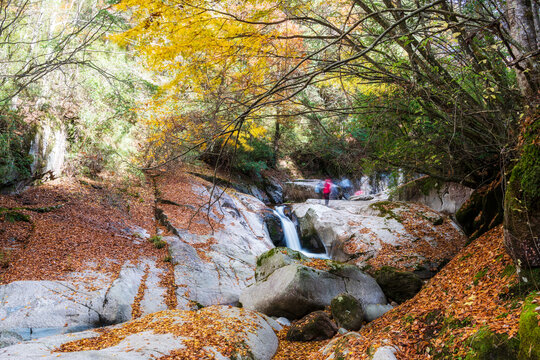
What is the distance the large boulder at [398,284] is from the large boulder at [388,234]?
1.04m

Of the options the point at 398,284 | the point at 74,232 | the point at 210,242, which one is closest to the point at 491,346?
the point at 398,284

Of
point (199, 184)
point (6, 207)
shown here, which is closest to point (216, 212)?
point (199, 184)

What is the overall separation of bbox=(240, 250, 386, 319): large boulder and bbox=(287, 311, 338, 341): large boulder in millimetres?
903

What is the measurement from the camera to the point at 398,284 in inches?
290

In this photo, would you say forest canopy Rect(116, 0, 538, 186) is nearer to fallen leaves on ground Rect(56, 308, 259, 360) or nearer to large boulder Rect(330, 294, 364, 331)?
fallen leaves on ground Rect(56, 308, 259, 360)

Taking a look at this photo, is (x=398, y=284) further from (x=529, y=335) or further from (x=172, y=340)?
(x=172, y=340)

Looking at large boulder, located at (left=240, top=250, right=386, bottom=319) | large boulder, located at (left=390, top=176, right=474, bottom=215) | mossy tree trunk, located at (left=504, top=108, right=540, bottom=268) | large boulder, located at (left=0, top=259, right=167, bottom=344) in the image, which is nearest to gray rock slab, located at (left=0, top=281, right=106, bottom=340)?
large boulder, located at (left=0, top=259, right=167, bottom=344)

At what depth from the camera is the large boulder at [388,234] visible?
8930 millimetres

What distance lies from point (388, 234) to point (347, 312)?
16.0 ft

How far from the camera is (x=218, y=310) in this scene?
5.86 m

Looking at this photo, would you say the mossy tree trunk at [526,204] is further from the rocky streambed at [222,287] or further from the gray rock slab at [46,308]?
the gray rock slab at [46,308]

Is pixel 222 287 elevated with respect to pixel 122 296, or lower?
lower

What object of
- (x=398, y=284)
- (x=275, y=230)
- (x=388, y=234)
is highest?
(x=388, y=234)

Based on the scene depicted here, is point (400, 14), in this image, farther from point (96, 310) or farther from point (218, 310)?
point (96, 310)
